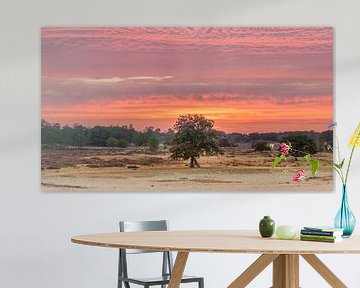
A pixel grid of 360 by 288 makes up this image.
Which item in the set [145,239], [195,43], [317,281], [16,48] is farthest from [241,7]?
[145,239]

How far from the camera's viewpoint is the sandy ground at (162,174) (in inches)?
269

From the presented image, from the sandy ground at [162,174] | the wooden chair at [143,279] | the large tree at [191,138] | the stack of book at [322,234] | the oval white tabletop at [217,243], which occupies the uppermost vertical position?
the large tree at [191,138]

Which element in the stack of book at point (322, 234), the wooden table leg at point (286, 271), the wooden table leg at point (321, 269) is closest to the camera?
the stack of book at point (322, 234)

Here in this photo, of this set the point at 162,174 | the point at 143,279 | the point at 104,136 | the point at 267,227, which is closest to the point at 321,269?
the point at 267,227

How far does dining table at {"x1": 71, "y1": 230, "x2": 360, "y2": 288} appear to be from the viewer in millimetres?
4211

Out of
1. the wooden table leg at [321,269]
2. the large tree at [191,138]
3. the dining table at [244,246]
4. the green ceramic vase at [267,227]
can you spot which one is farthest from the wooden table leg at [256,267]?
the large tree at [191,138]

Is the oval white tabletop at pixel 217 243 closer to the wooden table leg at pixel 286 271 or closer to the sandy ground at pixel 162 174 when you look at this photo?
the wooden table leg at pixel 286 271

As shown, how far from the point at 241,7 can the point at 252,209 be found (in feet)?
5.24

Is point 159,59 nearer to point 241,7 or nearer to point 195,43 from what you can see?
point 195,43

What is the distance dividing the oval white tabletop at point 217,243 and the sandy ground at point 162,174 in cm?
166

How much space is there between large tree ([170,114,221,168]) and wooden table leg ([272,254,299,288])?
84.6 inches

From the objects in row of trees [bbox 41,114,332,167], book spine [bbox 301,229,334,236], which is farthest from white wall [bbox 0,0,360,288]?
book spine [bbox 301,229,334,236]

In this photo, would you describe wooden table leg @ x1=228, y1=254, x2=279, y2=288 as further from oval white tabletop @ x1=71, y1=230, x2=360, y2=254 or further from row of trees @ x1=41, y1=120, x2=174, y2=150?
row of trees @ x1=41, y1=120, x2=174, y2=150

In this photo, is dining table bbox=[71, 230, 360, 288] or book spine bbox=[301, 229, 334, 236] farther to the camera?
book spine bbox=[301, 229, 334, 236]
